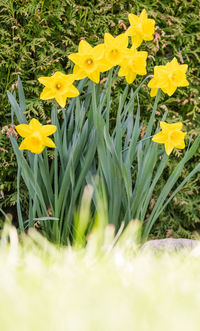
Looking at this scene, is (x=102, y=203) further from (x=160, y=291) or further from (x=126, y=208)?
(x=160, y=291)

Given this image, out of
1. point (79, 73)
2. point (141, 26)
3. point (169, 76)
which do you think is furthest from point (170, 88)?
point (79, 73)

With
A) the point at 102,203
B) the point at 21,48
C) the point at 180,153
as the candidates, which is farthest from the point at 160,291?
the point at 21,48

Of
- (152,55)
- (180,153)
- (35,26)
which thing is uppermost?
(35,26)

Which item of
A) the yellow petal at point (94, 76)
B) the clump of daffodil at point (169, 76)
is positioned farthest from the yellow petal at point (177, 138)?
the yellow petal at point (94, 76)

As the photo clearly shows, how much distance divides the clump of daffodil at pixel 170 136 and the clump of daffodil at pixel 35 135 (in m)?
0.50

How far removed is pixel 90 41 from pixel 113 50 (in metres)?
0.85

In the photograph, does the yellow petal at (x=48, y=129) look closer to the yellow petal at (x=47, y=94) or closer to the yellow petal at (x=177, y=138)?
the yellow petal at (x=47, y=94)

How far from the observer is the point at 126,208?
2.17 m

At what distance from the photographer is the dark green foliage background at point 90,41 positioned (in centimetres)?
254

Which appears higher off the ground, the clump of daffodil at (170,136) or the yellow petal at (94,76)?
the yellow petal at (94,76)

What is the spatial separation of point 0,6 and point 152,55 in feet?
3.39

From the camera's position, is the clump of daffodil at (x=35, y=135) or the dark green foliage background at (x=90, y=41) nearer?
the clump of daffodil at (x=35, y=135)

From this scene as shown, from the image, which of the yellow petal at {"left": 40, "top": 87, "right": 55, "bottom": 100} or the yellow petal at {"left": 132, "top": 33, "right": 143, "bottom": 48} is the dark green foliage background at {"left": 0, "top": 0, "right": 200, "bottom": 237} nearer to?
the yellow petal at {"left": 40, "top": 87, "right": 55, "bottom": 100}

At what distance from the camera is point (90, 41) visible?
2.69 metres
